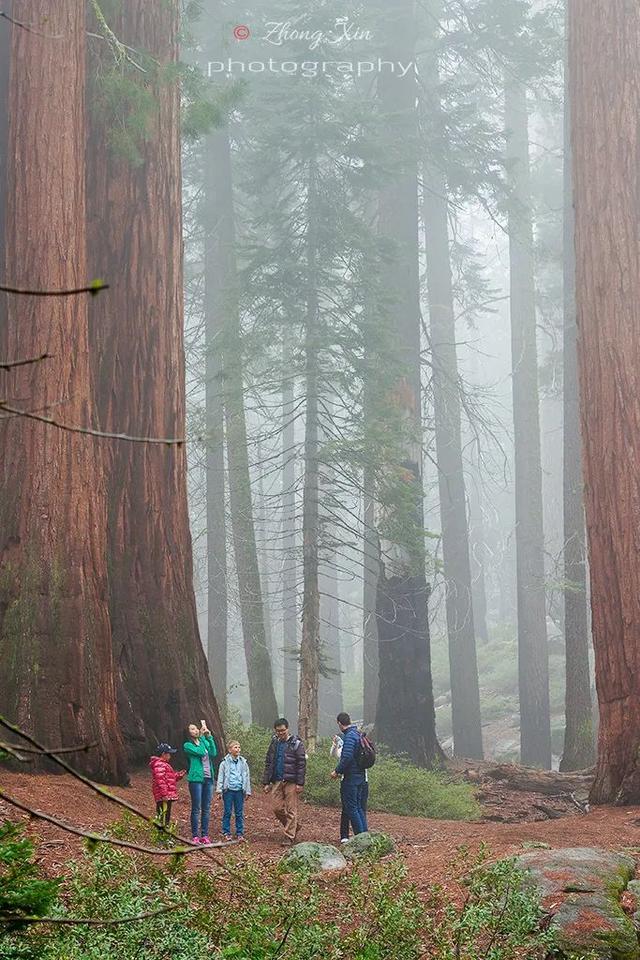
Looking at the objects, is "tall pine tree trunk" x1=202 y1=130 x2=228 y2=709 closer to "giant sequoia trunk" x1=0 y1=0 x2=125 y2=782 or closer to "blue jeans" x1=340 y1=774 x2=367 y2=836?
"giant sequoia trunk" x1=0 y1=0 x2=125 y2=782

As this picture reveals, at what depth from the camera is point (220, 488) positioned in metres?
25.5

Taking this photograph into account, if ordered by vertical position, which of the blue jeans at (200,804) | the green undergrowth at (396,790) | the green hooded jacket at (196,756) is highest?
the green hooded jacket at (196,756)

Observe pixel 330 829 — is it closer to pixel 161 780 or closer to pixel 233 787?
pixel 233 787

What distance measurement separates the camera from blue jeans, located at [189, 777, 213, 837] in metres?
10.8

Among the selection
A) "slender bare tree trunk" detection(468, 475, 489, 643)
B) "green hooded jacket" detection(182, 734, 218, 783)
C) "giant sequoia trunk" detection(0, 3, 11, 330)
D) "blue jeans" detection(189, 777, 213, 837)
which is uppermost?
"giant sequoia trunk" detection(0, 3, 11, 330)

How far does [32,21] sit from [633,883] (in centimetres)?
1019

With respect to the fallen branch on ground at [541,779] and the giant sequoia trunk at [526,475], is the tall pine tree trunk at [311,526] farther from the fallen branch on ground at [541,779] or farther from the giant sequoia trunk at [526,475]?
the giant sequoia trunk at [526,475]

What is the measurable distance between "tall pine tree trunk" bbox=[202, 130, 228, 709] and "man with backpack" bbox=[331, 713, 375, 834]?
Result: 12.4 meters

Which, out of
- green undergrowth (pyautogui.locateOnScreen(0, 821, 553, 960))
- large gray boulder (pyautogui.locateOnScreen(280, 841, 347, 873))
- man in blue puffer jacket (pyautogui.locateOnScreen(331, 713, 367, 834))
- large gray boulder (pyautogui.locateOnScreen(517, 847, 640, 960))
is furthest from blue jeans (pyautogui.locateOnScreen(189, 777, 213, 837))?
large gray boulder (pyautogui.locateOnScreen(517, 847, 640, 960))

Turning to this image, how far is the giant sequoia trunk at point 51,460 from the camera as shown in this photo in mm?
10859

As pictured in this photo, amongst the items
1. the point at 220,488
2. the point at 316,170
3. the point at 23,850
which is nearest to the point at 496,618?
the point at 220,488

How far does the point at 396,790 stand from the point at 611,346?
6354 millimetres

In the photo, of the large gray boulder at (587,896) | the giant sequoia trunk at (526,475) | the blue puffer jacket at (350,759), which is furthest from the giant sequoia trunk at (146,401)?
the giant sequoia trunk at (526,475)

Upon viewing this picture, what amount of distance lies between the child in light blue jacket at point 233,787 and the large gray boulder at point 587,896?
11.6ft
